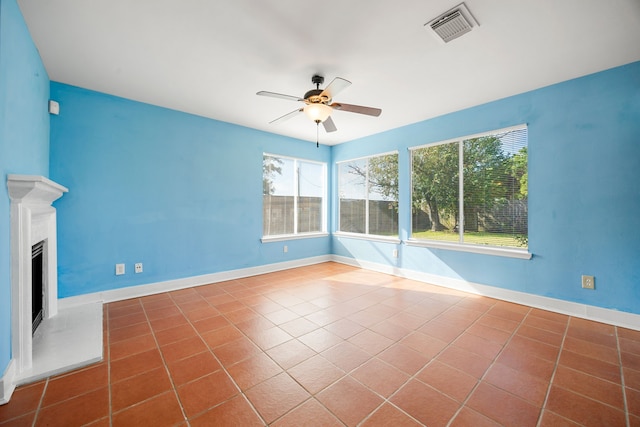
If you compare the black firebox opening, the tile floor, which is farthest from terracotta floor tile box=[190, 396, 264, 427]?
the black firebox opening

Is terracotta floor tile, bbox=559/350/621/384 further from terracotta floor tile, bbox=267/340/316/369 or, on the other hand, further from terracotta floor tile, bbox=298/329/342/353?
terracotta floor tile, bbox=267/340/316/369

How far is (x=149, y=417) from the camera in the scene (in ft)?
4.82

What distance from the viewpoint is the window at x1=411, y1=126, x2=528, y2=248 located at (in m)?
3.27

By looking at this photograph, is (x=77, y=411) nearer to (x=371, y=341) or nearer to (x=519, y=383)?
(x=371, y=341)

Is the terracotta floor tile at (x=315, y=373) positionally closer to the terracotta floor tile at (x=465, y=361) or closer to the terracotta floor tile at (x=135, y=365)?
the terracotta floor tile at (x=465, y=361)

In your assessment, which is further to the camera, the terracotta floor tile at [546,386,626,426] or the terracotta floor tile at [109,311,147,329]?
the terracotta floor tile at [109,311,147,329]

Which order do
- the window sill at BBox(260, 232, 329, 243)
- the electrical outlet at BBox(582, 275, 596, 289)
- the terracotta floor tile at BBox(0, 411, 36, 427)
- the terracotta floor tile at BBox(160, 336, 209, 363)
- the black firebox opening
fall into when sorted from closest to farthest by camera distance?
the terracotta floor tile at BBox(0, 411, 36, 427) < the terracotta floor tile at BBox(160, 336, 209, 363) < the black firebox opening < the electrical outlet at BBox(582, 275, 596, 289) < the window sill at BBox(260, 232, 329, 243)

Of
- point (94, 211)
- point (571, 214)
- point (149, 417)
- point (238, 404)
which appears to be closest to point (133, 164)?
point (94, 211)

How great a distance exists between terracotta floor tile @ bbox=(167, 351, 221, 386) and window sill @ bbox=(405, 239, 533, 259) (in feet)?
11.0

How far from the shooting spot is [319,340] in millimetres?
2322

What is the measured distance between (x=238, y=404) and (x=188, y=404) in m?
0.31

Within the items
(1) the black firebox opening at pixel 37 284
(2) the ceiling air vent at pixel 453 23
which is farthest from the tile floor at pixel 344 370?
(2) the ceiling air vent at pixel 453 23

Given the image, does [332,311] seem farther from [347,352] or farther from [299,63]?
[299,63]

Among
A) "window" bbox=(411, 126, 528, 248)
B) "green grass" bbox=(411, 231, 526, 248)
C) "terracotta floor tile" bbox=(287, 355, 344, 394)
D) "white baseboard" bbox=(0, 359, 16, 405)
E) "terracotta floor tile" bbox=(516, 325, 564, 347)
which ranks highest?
"window" bbox=(411, 126, 528, 248)
